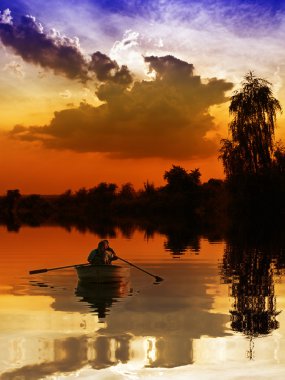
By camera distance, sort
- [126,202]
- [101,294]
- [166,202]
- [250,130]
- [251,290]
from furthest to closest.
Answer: [126,202] → [166,202] → [250,130] → [251,290] → [101,294]

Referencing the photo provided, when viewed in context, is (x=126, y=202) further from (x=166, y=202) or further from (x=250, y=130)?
(x=250, y=130)

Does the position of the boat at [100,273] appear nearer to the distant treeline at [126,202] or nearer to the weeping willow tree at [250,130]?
the weeping willow tree at [250,130]

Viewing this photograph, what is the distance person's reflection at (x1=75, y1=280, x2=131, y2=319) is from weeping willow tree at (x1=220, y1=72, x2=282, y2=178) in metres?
42.1

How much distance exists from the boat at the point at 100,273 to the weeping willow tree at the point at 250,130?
4260 cm

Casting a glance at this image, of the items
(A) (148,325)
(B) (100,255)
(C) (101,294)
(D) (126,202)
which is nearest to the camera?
(A) (148,325)

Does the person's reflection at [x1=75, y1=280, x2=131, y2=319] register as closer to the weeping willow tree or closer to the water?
the water

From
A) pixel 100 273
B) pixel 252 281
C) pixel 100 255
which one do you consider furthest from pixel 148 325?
pixel 252 281

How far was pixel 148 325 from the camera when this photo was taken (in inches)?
548

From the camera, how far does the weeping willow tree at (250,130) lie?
61.4 metres

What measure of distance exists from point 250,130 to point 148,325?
162 ft

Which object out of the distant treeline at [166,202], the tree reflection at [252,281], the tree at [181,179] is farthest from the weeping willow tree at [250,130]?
the tree at [181,179]

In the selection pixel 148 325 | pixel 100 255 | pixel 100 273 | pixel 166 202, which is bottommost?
pixel 148 325

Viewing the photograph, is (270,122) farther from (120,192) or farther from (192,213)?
(120,192)

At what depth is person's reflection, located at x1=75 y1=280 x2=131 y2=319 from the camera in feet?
53.9
